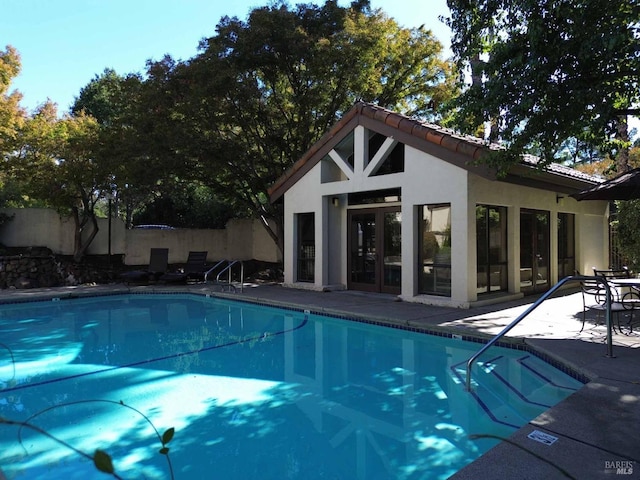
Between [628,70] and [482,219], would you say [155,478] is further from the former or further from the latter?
[482,219]

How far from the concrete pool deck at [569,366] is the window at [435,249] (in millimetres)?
716

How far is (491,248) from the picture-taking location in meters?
10.8

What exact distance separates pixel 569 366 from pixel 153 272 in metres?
13.7

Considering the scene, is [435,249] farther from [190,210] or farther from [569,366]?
[190,210]

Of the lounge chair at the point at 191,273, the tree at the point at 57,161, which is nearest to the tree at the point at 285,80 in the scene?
the lounge chair at the point at 191,273

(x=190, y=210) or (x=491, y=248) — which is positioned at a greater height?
(x=190, y=210)

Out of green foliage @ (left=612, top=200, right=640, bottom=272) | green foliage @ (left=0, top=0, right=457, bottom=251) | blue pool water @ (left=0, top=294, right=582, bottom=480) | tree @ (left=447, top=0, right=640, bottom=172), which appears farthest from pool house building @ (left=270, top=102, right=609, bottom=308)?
blue pool water @ (left=0, top=294, right=582, bottom=480)

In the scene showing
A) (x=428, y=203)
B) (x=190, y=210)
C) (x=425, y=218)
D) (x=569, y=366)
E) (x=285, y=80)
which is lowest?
(x=569, y=366)

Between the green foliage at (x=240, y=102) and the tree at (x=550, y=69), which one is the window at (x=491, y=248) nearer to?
the tree at (x=550, y=69)

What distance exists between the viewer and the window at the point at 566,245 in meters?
13.0

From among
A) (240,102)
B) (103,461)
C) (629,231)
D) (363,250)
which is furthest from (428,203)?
(103,461)

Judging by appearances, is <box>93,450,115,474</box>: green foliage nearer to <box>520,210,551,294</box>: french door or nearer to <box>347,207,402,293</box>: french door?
<box>347,207,402,293</box>: french door

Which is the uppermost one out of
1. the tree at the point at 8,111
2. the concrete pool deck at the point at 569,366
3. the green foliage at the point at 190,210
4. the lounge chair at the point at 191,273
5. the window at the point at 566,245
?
the tree at the point at 8,111

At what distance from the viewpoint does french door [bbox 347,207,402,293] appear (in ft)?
38.9
